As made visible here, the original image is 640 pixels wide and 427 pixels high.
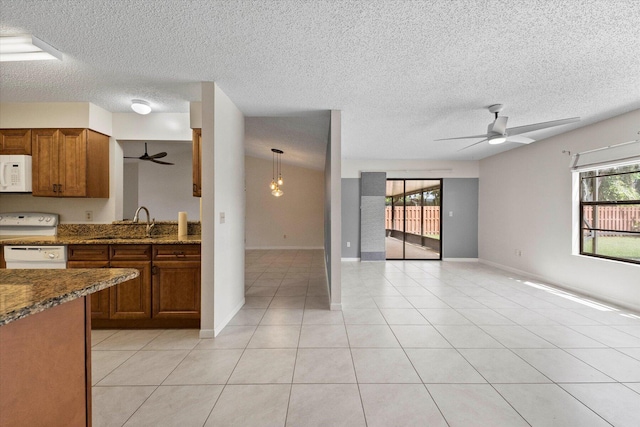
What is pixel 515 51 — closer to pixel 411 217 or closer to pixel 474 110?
pixel 474 110

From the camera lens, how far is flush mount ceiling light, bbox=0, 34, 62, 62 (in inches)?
75.6

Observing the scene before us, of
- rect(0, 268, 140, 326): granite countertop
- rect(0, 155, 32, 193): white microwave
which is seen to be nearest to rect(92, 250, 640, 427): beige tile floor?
rect(0, 268, 140, 326): granite countertop

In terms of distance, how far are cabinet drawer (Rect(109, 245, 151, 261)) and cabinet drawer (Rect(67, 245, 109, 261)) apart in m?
0.07

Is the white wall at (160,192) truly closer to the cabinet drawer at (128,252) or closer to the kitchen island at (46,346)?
the cabinet drawer at (128,252)

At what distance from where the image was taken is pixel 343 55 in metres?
2.13

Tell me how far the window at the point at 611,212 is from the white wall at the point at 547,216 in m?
0.17

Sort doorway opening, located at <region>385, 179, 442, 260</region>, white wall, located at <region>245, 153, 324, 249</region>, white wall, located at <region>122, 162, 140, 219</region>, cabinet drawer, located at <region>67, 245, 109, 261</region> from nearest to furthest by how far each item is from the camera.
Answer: cabinet drawer, located at <region>67, 245, 109, 261</region>
white wall, located at <region>122, 162, 140, 219</region>
doorway opening, located at <region>385, 179, 442, 260</region>
white wall, located at <region>245, 153, 324, 249</region>

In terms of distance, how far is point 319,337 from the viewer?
261 centimetres

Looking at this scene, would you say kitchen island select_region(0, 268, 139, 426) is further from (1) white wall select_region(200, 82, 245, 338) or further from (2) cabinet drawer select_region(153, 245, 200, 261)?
(2) cabinet drawer select_region(153, 245, 200, 261)

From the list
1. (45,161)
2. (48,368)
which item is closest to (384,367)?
(48,368)

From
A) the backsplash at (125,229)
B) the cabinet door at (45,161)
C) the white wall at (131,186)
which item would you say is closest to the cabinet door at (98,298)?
the backsplash at (125,229)

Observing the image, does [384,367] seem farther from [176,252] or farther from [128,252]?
[128,252]

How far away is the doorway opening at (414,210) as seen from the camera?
6832 mm

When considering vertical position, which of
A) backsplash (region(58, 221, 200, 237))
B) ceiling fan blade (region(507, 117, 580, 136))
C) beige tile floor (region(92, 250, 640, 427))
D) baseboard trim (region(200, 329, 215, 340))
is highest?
ceiling fan blade (region(507, 117, 580, 136))
